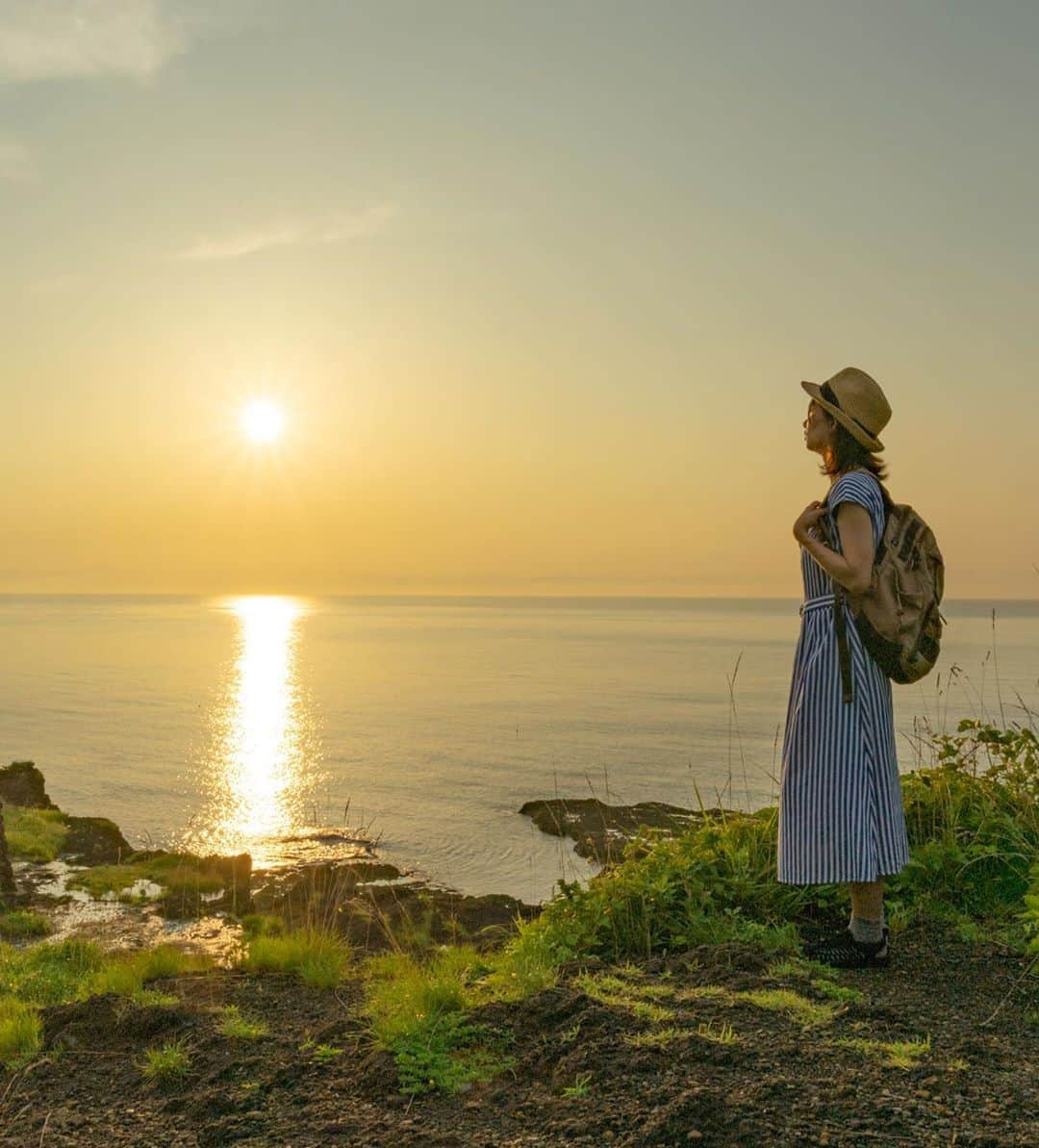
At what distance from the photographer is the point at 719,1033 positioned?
4.27 metres

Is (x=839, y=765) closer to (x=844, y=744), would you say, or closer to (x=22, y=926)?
(x=844, y=744)

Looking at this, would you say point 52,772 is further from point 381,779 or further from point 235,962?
point 235,962

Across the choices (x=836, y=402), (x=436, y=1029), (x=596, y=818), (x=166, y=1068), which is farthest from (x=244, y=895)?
(x=836, y=402)

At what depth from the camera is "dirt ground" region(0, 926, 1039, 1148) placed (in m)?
3.54

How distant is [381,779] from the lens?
3212 cm

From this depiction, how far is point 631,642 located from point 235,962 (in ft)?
398

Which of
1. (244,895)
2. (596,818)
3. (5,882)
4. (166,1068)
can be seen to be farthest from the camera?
(596,818)

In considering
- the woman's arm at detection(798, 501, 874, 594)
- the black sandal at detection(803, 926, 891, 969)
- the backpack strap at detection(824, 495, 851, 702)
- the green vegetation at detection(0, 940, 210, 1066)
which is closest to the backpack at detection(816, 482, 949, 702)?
the backpack strap at detection(824, 495, 851, 702)

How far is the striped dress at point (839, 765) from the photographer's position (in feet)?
17.3

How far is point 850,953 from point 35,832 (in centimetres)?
2073

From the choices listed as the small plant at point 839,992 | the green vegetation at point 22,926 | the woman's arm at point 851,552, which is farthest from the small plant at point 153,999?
the green vegetation at point 22,926

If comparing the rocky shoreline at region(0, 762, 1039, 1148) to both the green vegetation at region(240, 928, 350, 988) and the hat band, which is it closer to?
the green vegetation at region(240, 928, 350, 988)

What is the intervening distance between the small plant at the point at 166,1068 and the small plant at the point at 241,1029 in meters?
0.26

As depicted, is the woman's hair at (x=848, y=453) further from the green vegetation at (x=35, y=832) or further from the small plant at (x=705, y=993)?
the green vegetation at (x=35, y=832)
